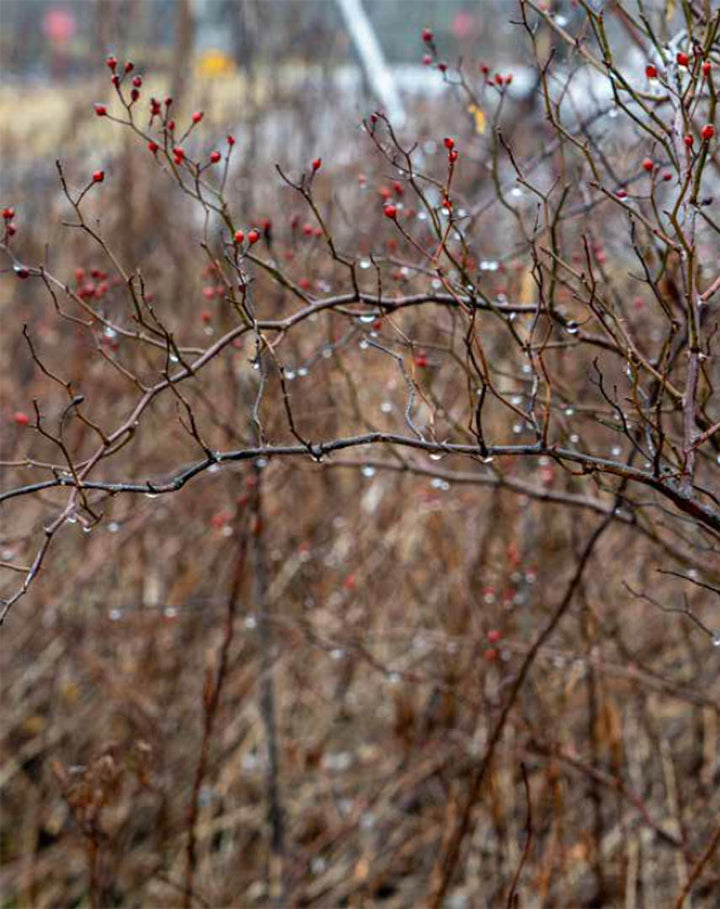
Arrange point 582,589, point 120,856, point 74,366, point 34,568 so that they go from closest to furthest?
point 34,568
point 582,589
point 120,856
point 74,366

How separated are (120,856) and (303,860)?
2.43 ft

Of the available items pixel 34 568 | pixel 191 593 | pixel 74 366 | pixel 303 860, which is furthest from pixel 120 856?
pixel 34 568

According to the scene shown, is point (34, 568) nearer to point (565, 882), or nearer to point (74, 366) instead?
point (565, 882)

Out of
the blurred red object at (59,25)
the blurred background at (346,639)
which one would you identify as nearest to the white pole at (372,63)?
the blurred background at (346,639)

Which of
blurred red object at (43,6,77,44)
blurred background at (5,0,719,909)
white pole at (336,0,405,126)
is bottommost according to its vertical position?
blurred background at (5,0,719,909)

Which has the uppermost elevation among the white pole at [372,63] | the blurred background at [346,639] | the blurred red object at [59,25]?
the blurred red object at [59,25]

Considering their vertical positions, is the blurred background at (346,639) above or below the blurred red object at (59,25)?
below

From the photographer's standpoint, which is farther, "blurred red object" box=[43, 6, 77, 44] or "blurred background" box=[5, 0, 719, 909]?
"blurred red object" box=[43, 6, 77, 44]

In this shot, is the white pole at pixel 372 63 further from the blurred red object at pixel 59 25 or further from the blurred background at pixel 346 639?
the blurred red object at pixel 59 25

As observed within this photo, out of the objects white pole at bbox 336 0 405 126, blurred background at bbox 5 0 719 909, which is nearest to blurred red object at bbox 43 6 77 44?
blurred background at bbox 5 0 719 909

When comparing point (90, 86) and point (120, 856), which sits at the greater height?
point (90, 86)

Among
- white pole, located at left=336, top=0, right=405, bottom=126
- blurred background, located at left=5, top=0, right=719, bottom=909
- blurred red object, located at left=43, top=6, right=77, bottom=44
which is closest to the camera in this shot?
blurred background, located at left=5, top=0, right=719, bottom=909

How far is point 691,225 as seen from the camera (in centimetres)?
233

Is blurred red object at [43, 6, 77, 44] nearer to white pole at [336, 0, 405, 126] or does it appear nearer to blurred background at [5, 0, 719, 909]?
blurred background at [5, 0, 719, 909]
